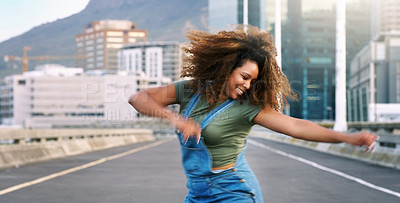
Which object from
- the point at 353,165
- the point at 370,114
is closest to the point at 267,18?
the point at 370,114

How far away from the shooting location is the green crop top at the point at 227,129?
371 centimetres

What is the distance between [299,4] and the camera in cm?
16862

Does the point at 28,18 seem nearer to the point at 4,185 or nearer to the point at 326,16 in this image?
the point at 4,185

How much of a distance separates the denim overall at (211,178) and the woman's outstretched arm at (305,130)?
22cm

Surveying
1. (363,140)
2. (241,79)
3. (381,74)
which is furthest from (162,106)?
(381,74)

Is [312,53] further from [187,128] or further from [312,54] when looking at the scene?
[187,128]

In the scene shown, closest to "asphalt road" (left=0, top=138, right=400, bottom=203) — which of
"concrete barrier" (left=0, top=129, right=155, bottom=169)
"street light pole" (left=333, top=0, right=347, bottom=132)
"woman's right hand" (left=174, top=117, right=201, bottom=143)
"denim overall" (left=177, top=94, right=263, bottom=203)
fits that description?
"concrete barrier" (left=0, top=129, right=155, bottom=169)

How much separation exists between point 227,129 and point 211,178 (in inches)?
12.2

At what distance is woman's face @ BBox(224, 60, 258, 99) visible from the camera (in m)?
3.75

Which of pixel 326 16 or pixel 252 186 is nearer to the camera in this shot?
pixel 252 186

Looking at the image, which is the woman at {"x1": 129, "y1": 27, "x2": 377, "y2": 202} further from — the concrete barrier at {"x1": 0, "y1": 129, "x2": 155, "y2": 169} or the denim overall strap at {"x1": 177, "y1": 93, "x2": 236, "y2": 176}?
the concrete barrier at {"x1": 0, "y1": 129, "x2": 155, "y2": 169}

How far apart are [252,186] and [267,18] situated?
12530 cm

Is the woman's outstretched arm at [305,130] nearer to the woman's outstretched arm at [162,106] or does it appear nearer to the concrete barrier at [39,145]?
the woman's outstretched arm at [162,106]

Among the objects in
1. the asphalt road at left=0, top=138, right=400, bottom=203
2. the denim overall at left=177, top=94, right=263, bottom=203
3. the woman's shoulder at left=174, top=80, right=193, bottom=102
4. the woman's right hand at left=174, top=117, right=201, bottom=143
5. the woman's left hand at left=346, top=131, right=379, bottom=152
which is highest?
the woman's shoulder at left=174, top=80, right=193, bottom=102
